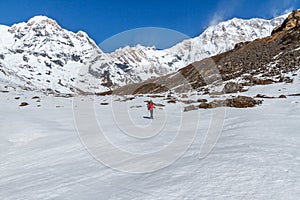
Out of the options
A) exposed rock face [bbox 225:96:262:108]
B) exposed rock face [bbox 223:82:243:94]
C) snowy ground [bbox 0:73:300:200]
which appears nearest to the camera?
snowy ground [bbox 0:73:300:200]

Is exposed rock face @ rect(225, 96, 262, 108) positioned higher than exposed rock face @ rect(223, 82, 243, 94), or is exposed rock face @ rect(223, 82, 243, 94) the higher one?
exposed rock face @ rect(223, 82, 243, 94)

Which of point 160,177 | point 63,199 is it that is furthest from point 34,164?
point 160,177

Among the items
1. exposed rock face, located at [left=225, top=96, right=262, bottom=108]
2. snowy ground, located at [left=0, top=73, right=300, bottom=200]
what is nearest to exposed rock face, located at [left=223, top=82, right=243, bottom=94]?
exposed rock face, located at [left=225, top=96, right=262, bottom=108]

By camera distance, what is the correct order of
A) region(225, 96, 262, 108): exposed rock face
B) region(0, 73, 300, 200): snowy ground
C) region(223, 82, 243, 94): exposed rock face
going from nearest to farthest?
region(0, 73, 300, 200): snowy ground, region(225, 96, 262, 108): exposed rock face, region(223, 82, 243, 94): exposed rock face

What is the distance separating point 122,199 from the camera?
5484 mm

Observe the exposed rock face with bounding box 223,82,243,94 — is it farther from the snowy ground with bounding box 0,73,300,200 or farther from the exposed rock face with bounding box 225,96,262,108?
the snowy ground with bounding box 0,73,300,200

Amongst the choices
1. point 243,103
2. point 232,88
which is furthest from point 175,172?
point 232,88

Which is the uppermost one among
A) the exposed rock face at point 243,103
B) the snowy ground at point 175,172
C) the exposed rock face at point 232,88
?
the exposed rock face at point 232,88

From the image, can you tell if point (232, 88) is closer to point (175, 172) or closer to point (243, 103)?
point (243, 103)

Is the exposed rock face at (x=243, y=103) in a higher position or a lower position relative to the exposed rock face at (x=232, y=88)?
lower

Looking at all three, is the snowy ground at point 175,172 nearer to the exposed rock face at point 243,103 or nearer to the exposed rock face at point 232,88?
the exposed rock face at point 243,103

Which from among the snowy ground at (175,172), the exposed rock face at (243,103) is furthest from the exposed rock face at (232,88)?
the snowy ground at (175,172)

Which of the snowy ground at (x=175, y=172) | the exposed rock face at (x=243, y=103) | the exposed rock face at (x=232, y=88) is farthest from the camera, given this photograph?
the exposed rock face at (x=232, y=88)

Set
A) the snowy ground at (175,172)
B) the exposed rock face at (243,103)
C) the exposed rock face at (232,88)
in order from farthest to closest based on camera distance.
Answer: the exposed rock face at (232,88), the exposed rock face at (243,103), the snowy ground at (175,172)
